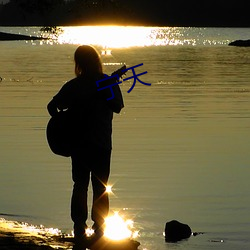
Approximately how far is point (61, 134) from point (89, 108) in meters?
0.37

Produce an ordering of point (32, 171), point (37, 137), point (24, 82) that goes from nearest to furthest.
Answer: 1. point (32, 171)
2. point (37, 137)
3. point (24, 82)

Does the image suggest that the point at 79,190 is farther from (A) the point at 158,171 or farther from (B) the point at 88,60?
(A) the point at 158,171

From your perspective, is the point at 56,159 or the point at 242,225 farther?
the point at 56,159

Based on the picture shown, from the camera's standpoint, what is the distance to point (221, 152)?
2188 cm

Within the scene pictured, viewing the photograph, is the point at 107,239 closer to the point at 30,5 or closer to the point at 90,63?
the point at 90,63

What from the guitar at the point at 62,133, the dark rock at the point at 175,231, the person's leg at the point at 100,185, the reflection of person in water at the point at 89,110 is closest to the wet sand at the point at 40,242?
the person's leg at the point at 100,185

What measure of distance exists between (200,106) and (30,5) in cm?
2084

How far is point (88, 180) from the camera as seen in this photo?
34.8 ft

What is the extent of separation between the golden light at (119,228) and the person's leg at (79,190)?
84 cm

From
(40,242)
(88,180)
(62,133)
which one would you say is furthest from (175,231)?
(62,133)

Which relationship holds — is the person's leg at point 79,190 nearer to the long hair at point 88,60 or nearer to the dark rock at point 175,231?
the long hair at point 88,60

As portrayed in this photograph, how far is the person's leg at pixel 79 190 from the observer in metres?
10.4

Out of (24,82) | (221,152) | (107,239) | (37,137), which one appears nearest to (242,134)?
(221,152)

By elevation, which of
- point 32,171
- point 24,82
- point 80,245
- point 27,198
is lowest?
point 80,245
